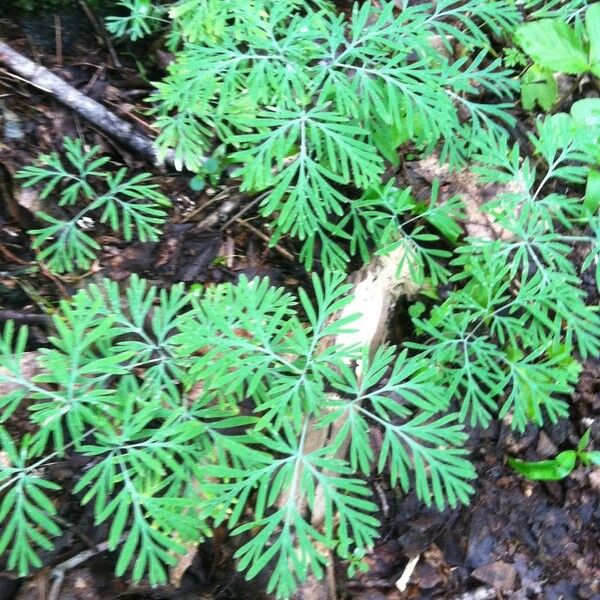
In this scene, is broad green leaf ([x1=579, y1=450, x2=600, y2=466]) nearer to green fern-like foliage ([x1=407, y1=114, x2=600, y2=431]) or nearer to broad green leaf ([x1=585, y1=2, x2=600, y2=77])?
green fern-like foliage ([x1=407, y1=114, x2=600, y2=431])

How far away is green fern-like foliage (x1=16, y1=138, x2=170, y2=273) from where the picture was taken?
81.0 inches

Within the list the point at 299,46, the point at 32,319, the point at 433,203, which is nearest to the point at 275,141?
the point at 299,46

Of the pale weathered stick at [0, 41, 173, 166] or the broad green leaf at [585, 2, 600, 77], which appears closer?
the pale weathered stick at [0, 41, 173, 166]

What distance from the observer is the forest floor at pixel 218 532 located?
1.97 meters

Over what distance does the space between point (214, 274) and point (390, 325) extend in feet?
2.30

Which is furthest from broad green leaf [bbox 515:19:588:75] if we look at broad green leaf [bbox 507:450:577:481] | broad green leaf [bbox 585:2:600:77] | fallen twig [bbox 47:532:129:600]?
fallen twig [bbox 47:532:129:600]

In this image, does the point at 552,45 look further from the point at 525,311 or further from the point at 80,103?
the point at 80,103

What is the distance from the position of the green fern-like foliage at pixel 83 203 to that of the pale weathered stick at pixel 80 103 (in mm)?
113

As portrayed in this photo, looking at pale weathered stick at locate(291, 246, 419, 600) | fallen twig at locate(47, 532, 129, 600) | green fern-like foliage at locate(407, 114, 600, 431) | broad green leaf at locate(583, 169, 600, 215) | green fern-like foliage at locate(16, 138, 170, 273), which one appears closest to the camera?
fallen twig at locate(47, 532, 129, 600)

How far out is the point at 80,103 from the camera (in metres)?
2.27

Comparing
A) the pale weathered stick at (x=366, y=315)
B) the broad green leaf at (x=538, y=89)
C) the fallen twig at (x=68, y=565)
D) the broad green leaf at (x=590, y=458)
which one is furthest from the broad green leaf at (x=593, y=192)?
the fallen twig at (x=68, y=565)

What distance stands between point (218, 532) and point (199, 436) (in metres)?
0.36

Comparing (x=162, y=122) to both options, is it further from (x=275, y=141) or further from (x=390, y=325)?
(x=390, y=325)

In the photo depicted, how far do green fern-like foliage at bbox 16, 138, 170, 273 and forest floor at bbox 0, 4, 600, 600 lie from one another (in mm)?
63
